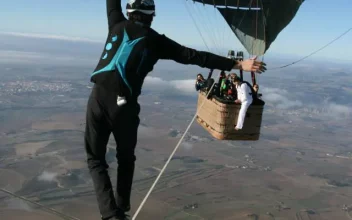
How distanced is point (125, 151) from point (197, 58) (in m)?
1.18

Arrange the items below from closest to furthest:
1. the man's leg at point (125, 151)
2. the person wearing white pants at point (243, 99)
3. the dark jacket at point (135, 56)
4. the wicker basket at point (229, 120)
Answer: the dark jacket at point (135, 56) < the man's leg at point (125, 151) < the person wearing white pants at point (243, 99) < the wicker basket at point (229, 120)

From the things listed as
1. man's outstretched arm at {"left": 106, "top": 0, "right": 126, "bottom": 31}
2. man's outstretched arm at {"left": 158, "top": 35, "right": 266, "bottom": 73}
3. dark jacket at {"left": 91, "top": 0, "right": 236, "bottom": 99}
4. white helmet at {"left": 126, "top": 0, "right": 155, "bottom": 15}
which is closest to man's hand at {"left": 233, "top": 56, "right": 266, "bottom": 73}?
man's outstretched arm at {"left": 158, "top": 35, "right": 266, "bottom": 73}

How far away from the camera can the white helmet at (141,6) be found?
370cm

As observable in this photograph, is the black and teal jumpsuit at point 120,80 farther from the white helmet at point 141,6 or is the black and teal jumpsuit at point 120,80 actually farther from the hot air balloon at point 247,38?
the hot air balloon at point 247,38

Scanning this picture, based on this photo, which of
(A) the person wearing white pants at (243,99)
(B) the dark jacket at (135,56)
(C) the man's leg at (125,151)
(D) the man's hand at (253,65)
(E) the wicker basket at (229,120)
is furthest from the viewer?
(E) the wicker basket at (229,120)

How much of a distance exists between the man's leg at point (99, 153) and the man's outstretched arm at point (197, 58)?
0.85 m

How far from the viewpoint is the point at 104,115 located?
143 inches

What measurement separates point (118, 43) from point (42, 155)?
149 metres

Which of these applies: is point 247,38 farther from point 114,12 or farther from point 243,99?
point 114,12

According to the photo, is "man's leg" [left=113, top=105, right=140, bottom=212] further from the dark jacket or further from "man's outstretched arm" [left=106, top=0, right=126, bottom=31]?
"man's outstretched arm" [left=106, top=0, right=126, bottom=31]

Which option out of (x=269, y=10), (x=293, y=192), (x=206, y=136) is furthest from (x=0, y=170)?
(x=269, y=10)

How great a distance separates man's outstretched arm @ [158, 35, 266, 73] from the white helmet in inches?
12.4

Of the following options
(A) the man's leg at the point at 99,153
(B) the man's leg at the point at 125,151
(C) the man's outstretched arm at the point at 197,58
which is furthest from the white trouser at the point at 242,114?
(A) the man's leg at the point at 99,153

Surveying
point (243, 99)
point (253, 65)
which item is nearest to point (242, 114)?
point (243, 99)
